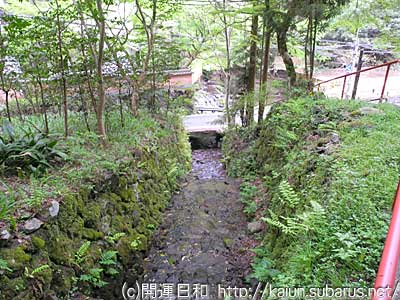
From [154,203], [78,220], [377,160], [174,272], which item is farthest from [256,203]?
[78,220]

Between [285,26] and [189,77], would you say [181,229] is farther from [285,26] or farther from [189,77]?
[189,77]

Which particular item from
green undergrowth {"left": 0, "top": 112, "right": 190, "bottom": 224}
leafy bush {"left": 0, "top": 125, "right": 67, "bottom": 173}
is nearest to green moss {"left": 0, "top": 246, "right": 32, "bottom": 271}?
green undergrowth {"left": 0, "top": 112, "right": 190, "bottom": 224}

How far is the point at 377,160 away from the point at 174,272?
2936 millimetres

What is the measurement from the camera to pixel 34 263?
9.40 feet

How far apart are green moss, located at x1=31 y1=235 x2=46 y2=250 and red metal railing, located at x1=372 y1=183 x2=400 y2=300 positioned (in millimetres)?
2923

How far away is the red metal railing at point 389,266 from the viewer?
1101mm

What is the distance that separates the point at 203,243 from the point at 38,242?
8.19 ft

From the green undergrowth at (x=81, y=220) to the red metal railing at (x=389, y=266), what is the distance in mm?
2727

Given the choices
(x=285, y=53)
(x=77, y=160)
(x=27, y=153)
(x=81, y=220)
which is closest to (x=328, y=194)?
(x=81, y=220)

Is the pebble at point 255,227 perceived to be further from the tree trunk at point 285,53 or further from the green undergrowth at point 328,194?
the tree trunk at point 285,53

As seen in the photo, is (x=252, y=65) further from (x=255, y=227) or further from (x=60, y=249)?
(x=60, y=249)

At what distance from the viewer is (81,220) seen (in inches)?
145

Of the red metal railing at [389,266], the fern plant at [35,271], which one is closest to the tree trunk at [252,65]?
the fern plant at [35,271]

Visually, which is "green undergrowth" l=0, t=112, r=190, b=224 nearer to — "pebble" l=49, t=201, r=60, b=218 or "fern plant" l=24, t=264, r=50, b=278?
"pebble" l=49, t=201, r=60, b=218
